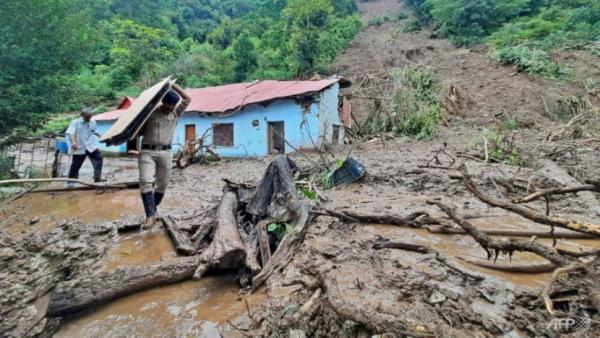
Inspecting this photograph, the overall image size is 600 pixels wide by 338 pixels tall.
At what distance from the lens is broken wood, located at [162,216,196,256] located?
3.54m

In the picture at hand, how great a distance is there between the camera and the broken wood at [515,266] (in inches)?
99.8

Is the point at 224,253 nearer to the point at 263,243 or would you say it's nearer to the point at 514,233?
the point at 263,243

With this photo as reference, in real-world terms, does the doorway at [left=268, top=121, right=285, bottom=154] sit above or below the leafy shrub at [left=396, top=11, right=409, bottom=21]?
below

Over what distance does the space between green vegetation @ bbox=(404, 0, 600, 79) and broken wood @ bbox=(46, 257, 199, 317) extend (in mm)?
20907

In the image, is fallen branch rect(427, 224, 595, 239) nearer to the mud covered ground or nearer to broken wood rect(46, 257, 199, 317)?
the mud covered ground

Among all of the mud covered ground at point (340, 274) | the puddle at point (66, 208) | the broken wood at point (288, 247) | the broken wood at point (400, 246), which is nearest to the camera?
the mud covered ground at point (340, 274)

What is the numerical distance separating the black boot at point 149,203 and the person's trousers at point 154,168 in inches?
2.5

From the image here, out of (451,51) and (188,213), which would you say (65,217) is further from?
(451,51)

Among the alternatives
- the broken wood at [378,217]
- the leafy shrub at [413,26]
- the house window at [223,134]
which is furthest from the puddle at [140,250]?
the leafy shrub at [413,26]

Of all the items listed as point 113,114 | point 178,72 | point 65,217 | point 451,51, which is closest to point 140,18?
point 178,72

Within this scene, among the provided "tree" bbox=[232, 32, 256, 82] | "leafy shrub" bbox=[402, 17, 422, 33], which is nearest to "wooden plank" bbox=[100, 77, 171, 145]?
"tree" bbox=[232, 32, 256, 82]

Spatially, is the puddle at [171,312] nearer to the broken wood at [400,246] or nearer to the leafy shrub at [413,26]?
the broken wood at [400,246]

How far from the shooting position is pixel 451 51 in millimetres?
23359

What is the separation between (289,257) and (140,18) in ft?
148
